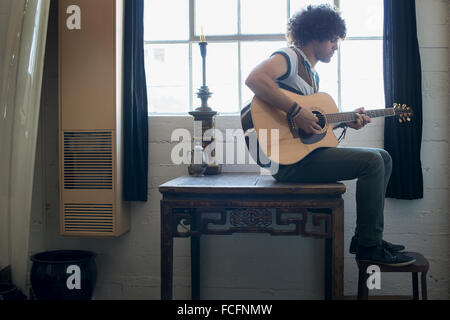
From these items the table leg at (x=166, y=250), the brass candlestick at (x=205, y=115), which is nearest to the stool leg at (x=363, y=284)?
the table leg at (x=166, y=250)

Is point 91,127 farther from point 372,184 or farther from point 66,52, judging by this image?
point 372,184

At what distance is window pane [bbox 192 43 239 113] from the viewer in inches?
112

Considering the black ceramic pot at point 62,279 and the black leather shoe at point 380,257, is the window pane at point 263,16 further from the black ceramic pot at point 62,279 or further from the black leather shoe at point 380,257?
the black ceramic pot at point 62,279

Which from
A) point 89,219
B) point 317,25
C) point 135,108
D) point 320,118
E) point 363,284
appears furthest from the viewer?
point 135,108

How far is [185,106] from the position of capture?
2.88m

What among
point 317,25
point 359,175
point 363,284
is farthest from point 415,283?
point 317,25

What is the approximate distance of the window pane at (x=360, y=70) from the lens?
2785 millimetres

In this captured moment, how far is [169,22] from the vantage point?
2.87 meters

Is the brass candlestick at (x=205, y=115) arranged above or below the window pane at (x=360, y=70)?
below

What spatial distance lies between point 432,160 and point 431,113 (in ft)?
0.95

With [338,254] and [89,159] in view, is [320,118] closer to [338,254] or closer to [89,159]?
[338,254]

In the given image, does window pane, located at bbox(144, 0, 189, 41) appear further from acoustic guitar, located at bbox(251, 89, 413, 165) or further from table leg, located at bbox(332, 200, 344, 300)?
table leg, located at bbox(332, 200, 344, 300)

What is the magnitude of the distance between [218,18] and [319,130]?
121cm

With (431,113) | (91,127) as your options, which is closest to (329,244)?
(431,113)
